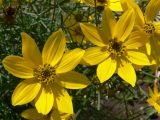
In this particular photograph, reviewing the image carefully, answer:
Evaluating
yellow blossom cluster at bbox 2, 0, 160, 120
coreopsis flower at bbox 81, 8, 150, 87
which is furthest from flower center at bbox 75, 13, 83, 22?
coreopsis flower at bbox 81, 8, 150, 87

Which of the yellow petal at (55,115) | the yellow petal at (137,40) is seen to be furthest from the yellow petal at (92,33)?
the yellow petal at (55,115)

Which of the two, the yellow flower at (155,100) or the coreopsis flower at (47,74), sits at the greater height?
the coreopsis flower at (47,74)

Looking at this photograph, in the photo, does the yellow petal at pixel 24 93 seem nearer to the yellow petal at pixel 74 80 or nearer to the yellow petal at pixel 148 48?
the yellow petal at pixel 74 80

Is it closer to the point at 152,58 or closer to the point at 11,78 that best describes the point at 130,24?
the point at 152,58

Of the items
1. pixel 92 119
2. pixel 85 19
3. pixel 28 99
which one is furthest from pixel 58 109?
A: pixel 92 119

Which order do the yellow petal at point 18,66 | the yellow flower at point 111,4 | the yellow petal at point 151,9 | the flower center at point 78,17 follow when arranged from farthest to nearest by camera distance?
the flower center at point 78,17
the yellow flower at point 111,4
the yellow petal at point 151,9
the yellow petal at point 18,66

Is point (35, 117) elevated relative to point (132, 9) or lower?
lower
